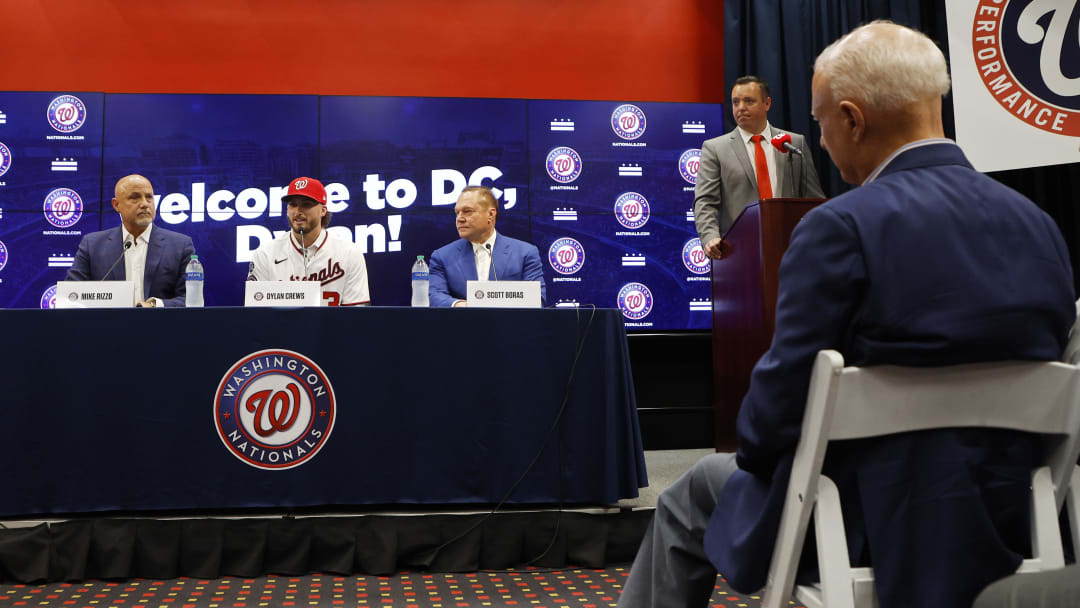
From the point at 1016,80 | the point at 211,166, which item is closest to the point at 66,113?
the point at 211,166

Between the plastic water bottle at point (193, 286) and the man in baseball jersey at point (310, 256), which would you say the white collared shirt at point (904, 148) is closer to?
the plastic water bottle at point (193, 286)

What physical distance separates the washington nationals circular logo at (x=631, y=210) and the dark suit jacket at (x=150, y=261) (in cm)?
236

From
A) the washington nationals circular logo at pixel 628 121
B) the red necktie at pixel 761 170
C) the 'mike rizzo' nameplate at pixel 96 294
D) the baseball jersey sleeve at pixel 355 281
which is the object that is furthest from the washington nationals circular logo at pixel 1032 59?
the 'mike rizzo' nameplate at pixel 96 294

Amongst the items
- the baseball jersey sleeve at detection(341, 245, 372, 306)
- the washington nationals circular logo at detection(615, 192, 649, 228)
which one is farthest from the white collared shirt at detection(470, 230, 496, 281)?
the washington nationals circular logo at detection(615, 192, 649, 228)

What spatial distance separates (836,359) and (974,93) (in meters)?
3.64

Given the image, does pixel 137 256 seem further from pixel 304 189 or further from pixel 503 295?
pixel 503 295

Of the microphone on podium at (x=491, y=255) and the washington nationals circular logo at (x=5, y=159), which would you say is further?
the washington nationals circular logo at (x=5, y=159)

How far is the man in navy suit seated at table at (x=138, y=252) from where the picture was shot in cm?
386

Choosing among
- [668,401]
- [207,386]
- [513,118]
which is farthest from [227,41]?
[668,401]

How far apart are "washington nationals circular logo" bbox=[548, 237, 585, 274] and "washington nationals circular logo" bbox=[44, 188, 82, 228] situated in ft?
8.70

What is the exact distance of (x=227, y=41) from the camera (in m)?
4.93

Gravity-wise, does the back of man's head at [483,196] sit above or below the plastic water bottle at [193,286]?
above

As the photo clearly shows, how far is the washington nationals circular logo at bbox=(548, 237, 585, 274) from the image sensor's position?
4.84 meters

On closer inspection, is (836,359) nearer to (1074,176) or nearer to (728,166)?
(728,166)
